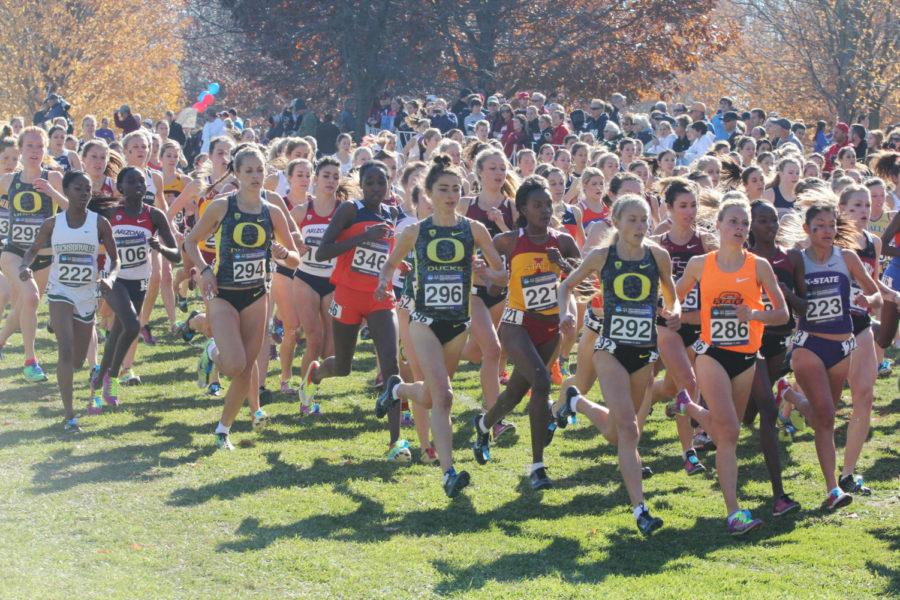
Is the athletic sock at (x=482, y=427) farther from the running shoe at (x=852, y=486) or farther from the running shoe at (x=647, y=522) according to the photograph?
the running shoe at (x=852, y=486)

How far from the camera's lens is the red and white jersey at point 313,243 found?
1086 cm

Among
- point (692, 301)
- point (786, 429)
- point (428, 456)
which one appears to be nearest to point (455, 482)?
point (428, 456)

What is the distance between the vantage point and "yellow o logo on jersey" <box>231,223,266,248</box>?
365 inches

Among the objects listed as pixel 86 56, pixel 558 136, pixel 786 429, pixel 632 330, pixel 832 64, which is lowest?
pixel 786 429

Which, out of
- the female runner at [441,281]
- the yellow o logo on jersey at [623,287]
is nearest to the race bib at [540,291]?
the female runner at [441,281]

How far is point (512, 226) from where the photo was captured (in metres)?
9.57

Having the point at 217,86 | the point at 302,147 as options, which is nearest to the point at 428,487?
the point at 302,147

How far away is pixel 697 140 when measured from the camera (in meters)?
18.8

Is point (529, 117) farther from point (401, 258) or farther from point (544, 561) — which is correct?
point (544, 561)

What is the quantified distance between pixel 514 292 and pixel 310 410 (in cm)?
298

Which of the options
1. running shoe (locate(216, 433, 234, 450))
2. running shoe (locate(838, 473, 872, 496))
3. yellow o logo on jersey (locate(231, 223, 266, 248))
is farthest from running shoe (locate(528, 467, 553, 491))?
yellow o logo on jersey (locate(231, 223, 266, 248))

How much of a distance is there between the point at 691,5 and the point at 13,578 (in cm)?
3186

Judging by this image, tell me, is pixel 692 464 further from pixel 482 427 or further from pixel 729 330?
pixel 729 330

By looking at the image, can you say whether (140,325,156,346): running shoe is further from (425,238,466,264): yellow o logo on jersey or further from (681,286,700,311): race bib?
(681,286,700,311): race bib
